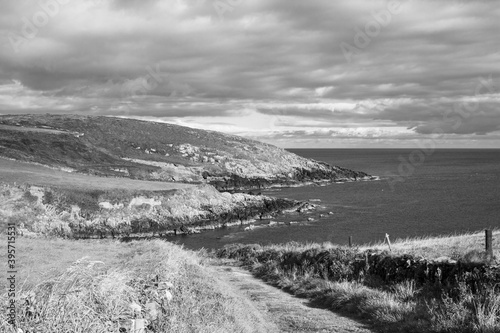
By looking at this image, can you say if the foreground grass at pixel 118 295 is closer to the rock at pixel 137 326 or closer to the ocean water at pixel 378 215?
the rock at pixel 137 326

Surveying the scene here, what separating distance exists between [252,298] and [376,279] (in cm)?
526

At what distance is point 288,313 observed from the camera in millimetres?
14289

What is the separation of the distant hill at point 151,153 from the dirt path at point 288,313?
85380 mm

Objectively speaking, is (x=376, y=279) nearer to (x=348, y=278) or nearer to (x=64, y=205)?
(x=348, y=278)

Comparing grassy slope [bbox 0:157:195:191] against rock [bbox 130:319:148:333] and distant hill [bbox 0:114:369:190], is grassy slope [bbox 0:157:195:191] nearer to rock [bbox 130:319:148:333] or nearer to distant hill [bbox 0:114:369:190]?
distant hill [bbox 0:114:369:190]

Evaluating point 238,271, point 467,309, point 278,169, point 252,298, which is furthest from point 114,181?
point 278,169

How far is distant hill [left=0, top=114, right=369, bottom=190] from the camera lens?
360ft

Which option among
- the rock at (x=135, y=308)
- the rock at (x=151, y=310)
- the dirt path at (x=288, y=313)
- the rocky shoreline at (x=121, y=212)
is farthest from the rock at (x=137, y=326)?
the rocky shoreline at (x=121, y=212)

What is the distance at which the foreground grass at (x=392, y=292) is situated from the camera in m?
11.5

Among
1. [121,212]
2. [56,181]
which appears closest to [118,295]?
[121,212]

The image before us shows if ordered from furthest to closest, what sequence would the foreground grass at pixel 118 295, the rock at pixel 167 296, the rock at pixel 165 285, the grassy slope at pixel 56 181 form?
1. the grassy slope at pixel 56 181
2. the rock at pixel 165 285
3. the rock at pixel 167 296
4. the foreground grass at pixel 118 295

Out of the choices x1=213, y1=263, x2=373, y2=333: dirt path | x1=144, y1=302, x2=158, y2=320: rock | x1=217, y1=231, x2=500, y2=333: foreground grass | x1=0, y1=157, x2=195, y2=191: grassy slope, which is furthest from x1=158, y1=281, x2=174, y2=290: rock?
x1=0, y1=157, x2=195, y2=191: grassy slope

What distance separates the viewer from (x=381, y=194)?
107 metres

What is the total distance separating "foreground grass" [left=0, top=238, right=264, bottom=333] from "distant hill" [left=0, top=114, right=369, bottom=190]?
85.1m
